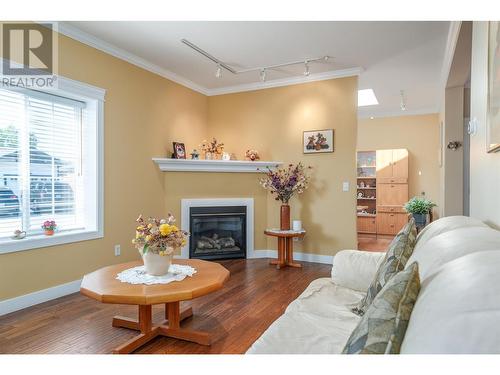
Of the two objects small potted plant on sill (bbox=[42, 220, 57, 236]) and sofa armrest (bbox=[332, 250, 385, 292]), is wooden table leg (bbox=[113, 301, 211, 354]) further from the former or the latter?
small potted plant on sill (bbox=[42, 220, 57, 236])

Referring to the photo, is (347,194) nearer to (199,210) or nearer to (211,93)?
(199,210)

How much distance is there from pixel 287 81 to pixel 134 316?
376cm

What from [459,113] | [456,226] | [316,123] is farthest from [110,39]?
[459,113]

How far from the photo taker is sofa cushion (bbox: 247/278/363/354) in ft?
4.40

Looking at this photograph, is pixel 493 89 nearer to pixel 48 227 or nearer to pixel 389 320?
pixel 389 320

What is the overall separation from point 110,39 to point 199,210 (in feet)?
8.06

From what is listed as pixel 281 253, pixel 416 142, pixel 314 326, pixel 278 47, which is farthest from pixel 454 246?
pixel 416 142

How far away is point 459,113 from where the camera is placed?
425 centimetres

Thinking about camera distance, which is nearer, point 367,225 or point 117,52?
point 117,52

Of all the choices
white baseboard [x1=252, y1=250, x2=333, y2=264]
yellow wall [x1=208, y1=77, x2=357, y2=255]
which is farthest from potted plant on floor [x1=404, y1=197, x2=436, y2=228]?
white baseboard [x1=252, y1=250, x2=333, y2=264]

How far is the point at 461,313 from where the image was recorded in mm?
583

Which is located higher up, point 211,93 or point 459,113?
point 211,93

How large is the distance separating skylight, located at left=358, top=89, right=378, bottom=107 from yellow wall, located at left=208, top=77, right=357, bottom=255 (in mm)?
1435
